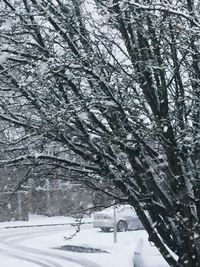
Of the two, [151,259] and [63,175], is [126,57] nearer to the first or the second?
[63,175]

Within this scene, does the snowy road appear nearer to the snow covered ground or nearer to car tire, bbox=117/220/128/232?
the snow covered ground

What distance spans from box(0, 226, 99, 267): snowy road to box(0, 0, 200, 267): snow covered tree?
31.1 feet

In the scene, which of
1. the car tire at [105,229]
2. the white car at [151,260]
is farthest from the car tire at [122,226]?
the white car at [151,260]

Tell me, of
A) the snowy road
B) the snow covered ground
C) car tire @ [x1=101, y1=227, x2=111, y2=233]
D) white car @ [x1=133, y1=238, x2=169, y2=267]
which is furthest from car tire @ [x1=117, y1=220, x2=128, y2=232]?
white car @ [x1=133, y1=238, x2=169, y2=267]

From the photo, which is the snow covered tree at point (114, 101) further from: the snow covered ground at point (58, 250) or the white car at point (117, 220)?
the white car at point (117, 220)

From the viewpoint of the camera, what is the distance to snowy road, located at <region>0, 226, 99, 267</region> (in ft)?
51.2

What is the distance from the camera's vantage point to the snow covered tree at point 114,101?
5395mm

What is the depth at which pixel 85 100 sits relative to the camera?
5320 millimetres

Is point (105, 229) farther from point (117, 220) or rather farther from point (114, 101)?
point (114, 101)

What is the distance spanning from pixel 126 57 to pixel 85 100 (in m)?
1.23

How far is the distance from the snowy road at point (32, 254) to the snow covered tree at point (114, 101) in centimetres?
949

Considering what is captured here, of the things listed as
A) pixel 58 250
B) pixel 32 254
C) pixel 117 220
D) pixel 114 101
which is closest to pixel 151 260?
pixel 114 101

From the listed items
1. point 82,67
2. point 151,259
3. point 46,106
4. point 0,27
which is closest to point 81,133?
point 46,106

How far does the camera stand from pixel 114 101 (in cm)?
532
